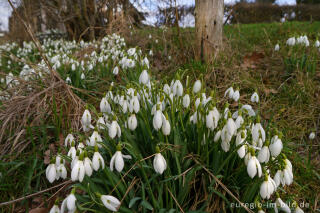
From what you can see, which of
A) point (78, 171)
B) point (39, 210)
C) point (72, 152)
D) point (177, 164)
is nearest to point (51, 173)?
point (72, 152)

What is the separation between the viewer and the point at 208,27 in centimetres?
389

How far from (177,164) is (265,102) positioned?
7.15ft

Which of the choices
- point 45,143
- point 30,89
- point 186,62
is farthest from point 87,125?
point 186,62

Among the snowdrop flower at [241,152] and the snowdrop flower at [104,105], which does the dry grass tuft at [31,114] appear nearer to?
the snowdrop flower at [104,105]

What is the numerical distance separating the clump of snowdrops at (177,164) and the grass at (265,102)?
43 centimetres

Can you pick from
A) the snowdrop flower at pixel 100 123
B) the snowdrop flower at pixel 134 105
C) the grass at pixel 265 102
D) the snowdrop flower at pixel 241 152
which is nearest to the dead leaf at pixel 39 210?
the grass at pixel 265 102

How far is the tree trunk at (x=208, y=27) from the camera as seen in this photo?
384 cm

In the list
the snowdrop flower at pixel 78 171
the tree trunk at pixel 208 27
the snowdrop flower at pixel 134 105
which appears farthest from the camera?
the tree trunk at pixel 208 27

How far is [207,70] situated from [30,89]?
2613 mm

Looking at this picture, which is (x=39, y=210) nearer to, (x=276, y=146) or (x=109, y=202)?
(x=109, y=202)

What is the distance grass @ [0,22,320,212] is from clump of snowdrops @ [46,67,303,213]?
1.41ft

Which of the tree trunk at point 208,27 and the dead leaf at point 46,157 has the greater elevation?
the tree trunk at point 208,27

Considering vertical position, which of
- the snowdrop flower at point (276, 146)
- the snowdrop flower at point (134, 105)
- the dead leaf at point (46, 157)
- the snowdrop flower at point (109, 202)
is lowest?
the dead leaf at point (46, 157)

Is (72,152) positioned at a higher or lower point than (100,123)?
lower
